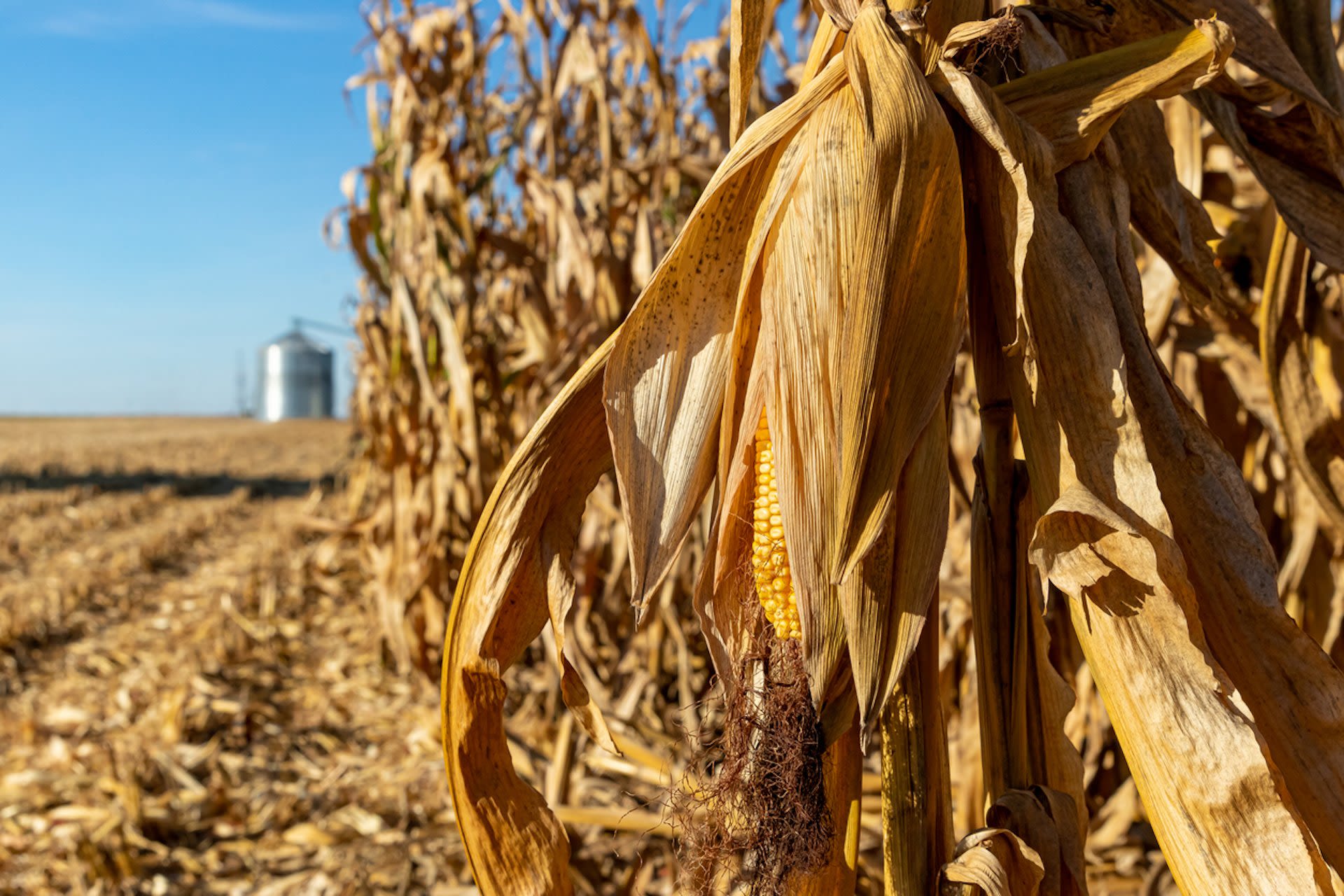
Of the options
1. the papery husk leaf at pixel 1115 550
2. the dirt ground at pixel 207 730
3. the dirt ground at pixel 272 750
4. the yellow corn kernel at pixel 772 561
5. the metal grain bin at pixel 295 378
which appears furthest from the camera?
the metal grain bin at pixel 295 378

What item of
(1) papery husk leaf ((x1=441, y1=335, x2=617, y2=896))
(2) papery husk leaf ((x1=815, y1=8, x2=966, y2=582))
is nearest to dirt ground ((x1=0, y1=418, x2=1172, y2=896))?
(1) papery husk leaf ((x1=441, y1=335, x2=617, y2=896))

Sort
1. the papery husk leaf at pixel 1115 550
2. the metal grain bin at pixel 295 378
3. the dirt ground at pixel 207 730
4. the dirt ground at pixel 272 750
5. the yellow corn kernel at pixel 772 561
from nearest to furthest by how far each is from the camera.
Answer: the papery husk leaf at pixel 1115 550 < the yellow corn kernel at pixel 772 561 < the dirt ground at pixel 272 750 < the dirt ground at pixel 207 730 < the metal grain bin at pixel 295 378

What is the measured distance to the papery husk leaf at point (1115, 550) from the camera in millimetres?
669

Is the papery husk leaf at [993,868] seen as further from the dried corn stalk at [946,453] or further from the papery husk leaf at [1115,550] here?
the papery husk leaf at [1115,550]

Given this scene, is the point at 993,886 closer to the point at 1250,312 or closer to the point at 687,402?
the point at 687,402

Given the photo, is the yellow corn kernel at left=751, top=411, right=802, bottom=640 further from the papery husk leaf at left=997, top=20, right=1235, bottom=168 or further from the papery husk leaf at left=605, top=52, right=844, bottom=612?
the papery husk leaf at left=997, top=20, right=1235, bottom=168

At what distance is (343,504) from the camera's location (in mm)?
8094

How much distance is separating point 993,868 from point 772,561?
28 cm

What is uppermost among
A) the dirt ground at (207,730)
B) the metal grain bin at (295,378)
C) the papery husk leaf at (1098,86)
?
the metal grain bin at (295,378)

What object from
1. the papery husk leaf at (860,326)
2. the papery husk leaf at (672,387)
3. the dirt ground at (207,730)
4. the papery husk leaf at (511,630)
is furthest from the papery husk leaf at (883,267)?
the dirt ground at (207,730)

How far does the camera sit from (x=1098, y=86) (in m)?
0.76

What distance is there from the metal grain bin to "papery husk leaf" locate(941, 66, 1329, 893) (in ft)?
126

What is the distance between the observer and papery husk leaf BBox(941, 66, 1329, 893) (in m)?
0.67

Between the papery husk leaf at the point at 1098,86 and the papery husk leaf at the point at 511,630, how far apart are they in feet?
1.34
